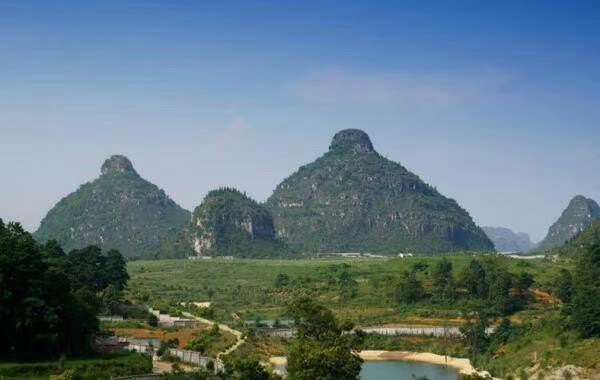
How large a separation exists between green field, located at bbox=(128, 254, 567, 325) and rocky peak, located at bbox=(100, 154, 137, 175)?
76.1m

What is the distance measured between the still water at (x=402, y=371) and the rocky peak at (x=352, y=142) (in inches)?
5361

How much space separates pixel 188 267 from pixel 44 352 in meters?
72.4

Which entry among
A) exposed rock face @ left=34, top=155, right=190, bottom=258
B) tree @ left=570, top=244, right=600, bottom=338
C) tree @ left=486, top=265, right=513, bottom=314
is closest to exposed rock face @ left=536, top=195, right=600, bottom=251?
exposed rock face @ left=34, top=155, right=190, bottom=258

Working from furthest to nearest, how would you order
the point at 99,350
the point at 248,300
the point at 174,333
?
the point at 248,300 → the point at 174,333 → the point at 99,350

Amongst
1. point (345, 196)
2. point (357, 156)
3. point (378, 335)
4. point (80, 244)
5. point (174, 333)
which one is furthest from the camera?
point (357, 156)

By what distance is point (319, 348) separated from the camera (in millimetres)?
28734

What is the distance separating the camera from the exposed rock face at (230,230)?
135m

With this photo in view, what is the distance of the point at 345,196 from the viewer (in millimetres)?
165375

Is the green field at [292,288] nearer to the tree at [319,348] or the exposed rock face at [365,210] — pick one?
the tree at [319,348]

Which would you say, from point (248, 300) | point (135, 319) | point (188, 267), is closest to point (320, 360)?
point (135, 319)

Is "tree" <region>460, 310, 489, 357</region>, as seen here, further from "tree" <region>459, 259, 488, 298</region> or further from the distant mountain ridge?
the distant mountain ridge

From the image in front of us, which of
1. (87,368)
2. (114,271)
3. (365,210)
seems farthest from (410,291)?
(365,210)

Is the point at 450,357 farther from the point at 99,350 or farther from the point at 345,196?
the point at 345,196

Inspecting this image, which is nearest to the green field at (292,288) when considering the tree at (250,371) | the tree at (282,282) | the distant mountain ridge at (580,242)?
the tree at (282,282)
